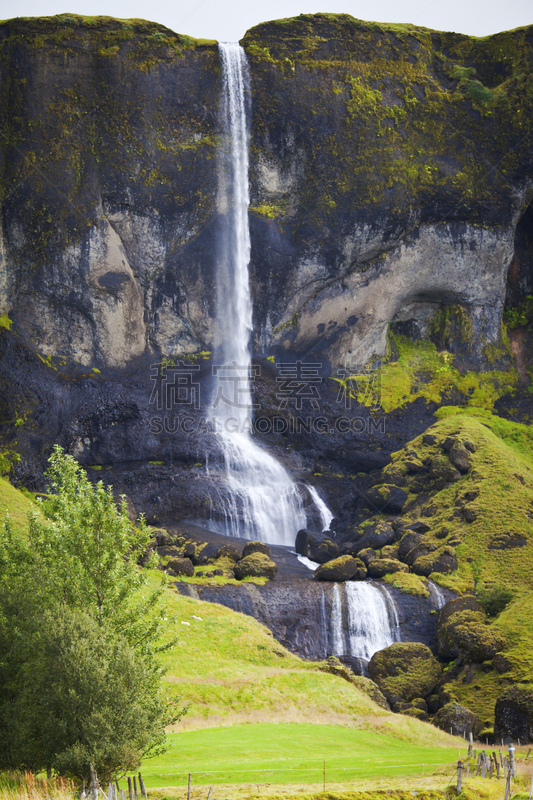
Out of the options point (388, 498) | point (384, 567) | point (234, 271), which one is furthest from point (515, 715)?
point (234, 271)

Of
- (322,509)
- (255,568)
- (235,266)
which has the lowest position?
(255,568)

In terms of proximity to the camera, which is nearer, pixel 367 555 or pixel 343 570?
pixel 343 570

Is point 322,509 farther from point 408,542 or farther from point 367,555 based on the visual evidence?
point 367,555

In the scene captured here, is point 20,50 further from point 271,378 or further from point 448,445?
point 448,445

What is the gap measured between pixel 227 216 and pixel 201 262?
4.63 m

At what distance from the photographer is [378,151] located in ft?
226

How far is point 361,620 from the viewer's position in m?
45.1

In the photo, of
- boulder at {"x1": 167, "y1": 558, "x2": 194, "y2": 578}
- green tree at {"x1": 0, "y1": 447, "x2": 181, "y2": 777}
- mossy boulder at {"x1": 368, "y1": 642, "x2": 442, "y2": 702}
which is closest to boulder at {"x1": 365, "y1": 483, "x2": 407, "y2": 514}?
boulder at {"x1": 167, "y1": 558, "x2": 194, "y2": 578}

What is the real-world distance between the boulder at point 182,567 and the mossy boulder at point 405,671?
13335mm

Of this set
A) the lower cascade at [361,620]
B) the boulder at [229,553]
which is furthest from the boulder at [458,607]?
the boulder at [229,553]

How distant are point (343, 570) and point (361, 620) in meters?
3.65

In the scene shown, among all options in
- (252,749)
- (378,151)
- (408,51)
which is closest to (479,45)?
(408,51)

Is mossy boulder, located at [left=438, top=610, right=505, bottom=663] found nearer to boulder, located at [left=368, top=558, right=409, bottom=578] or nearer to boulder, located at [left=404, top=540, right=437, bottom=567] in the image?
boulder, located at [left=368, top=558, right=409, bottom=578]

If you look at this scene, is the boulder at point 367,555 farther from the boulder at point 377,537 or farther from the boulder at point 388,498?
the boulder at point 388,498
